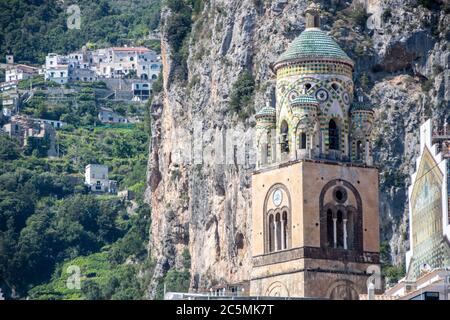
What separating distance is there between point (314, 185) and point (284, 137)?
2.56 m

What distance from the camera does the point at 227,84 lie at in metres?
141

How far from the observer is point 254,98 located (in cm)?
13662

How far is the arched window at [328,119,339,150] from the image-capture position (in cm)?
7406

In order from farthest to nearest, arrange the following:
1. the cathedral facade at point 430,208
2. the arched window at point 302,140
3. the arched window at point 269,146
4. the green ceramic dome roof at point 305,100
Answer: the cathedral facade at point 430,208 < the arched window at point 269,146 < the green ceramic dome roof at point 305,100 < the arched window at point 302,140

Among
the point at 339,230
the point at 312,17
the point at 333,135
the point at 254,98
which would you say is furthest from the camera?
the point at 254,98

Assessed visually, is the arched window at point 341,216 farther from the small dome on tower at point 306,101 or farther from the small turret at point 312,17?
the small turret at point 312,17

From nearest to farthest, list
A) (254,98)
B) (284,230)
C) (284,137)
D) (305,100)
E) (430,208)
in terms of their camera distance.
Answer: (284,230) < (305,100) < (284,137) < (430,208) < (254,98)

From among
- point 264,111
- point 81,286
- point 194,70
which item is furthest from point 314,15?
point 81,286

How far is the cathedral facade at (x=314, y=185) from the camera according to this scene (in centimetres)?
7169

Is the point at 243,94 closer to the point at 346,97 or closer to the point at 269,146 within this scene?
the point at 269,146

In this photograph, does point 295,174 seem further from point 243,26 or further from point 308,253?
point 243,26

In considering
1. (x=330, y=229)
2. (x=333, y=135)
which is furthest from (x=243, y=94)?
(x=330, y=229)

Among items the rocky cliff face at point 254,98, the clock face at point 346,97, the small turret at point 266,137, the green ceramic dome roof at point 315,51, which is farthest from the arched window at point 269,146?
the rocky cliff face at point 254,98

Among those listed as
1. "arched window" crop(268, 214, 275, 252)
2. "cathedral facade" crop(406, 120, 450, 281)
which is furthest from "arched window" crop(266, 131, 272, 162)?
"cathedral facade" crop(406, 120, 450, 281)
